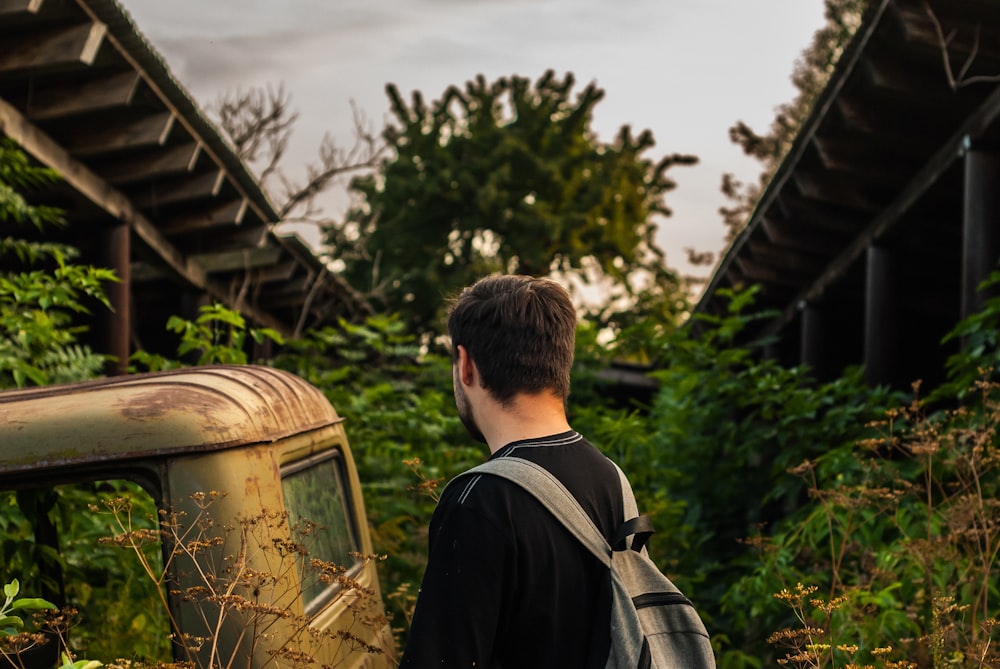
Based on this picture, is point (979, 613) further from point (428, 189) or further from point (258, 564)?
point (428, 189)

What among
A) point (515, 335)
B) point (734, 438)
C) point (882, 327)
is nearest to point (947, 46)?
point (882, 327)

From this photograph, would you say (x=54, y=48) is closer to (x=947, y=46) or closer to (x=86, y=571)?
(x=86, y=571)

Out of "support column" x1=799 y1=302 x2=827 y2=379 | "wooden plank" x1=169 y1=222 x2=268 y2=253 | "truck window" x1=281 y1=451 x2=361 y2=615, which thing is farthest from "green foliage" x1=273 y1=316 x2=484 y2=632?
"support column" x1=799 y1=302 x2=827 y2=379

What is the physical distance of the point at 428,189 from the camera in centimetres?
3102

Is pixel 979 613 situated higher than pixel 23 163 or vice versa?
pixel 23 163

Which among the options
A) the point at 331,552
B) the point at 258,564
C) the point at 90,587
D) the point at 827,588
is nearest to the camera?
the point at 258,564

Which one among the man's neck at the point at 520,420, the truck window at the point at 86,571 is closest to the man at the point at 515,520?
the man's neck at the point at 520,420

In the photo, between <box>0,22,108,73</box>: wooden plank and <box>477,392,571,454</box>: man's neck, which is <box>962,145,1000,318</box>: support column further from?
<box>0,22,108,73</box>: wooden plank

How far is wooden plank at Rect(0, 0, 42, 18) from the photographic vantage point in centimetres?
557

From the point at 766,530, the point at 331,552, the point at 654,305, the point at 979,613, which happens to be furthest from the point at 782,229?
the point at 654,305

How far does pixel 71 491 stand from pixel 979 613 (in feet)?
12.2

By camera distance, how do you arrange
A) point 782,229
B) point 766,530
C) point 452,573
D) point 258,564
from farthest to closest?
1. point 782,229
2. point 766,530
3. point 258,564
4. point 452,573

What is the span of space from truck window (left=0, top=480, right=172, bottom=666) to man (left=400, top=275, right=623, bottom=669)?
1.61 meters

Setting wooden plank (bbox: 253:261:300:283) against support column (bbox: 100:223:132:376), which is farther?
wooden plank (bbox: 253:261:300:283)
